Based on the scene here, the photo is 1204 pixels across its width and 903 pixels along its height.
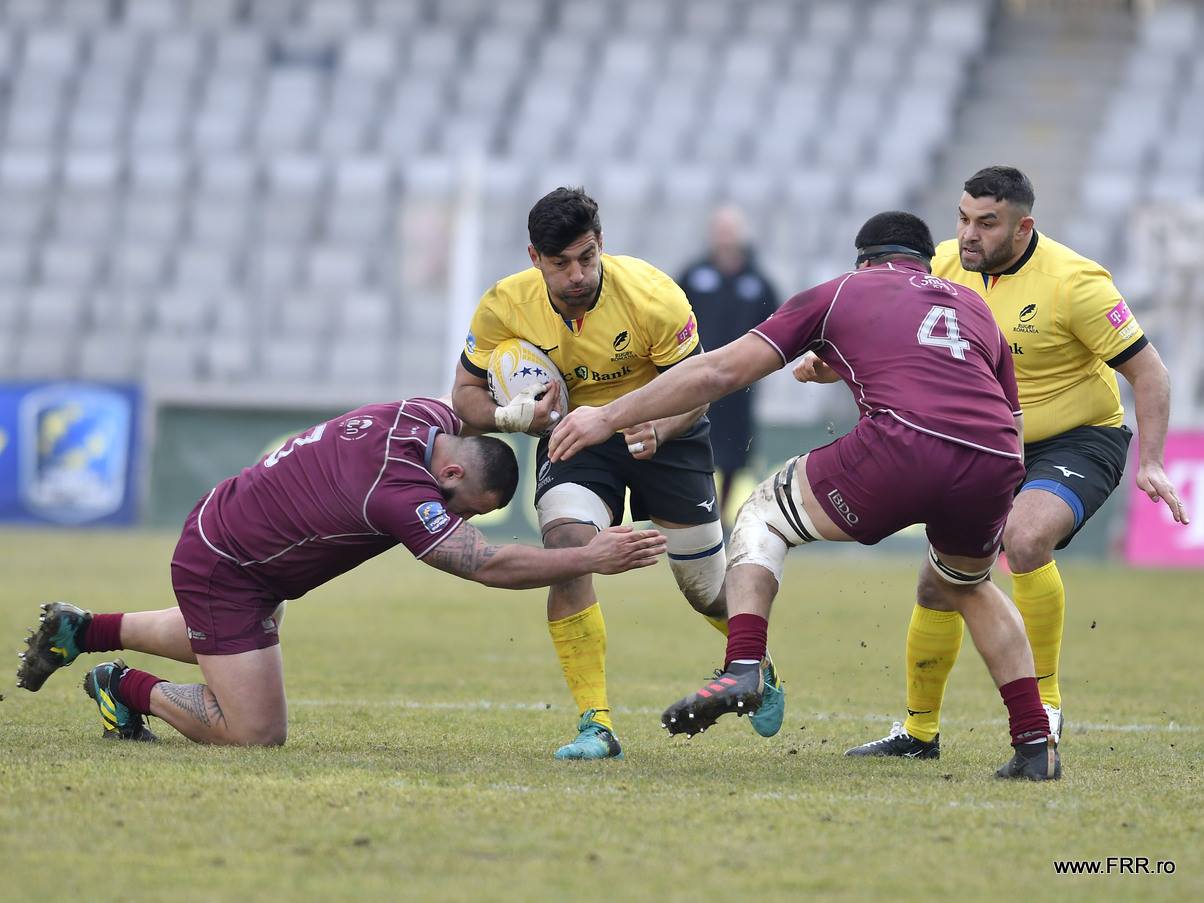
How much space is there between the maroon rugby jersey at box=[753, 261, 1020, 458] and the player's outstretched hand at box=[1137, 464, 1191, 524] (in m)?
1.05

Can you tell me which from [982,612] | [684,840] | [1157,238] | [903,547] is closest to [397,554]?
[903,547]

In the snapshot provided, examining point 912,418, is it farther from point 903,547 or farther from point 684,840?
point 903,547

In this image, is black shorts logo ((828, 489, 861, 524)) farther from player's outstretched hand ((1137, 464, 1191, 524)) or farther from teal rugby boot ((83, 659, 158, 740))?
teal rugby boot ((83, 659, 158, 740))

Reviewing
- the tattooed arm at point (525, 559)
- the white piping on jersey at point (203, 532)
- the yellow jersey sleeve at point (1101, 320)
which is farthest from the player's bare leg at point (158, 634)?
the yellow jersey sleeve at point (1101, 320)

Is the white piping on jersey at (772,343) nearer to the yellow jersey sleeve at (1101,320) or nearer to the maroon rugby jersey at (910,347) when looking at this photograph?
the maroon rugby jersey at (910,347)

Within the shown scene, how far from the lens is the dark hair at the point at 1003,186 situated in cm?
668

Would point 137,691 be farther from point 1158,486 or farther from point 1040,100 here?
point 1040,100

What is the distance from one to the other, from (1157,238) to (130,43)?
46.2 feet

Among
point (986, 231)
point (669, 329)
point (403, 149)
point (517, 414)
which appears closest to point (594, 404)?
point (669, 329)

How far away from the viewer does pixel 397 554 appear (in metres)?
17.7

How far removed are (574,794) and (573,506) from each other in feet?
4.56

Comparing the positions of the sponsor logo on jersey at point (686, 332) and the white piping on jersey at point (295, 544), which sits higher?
the sponsor logo on jersey at point (686, 332)

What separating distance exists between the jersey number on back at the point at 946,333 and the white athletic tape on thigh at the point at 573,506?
1.38m

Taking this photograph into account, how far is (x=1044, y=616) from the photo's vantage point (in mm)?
6691
